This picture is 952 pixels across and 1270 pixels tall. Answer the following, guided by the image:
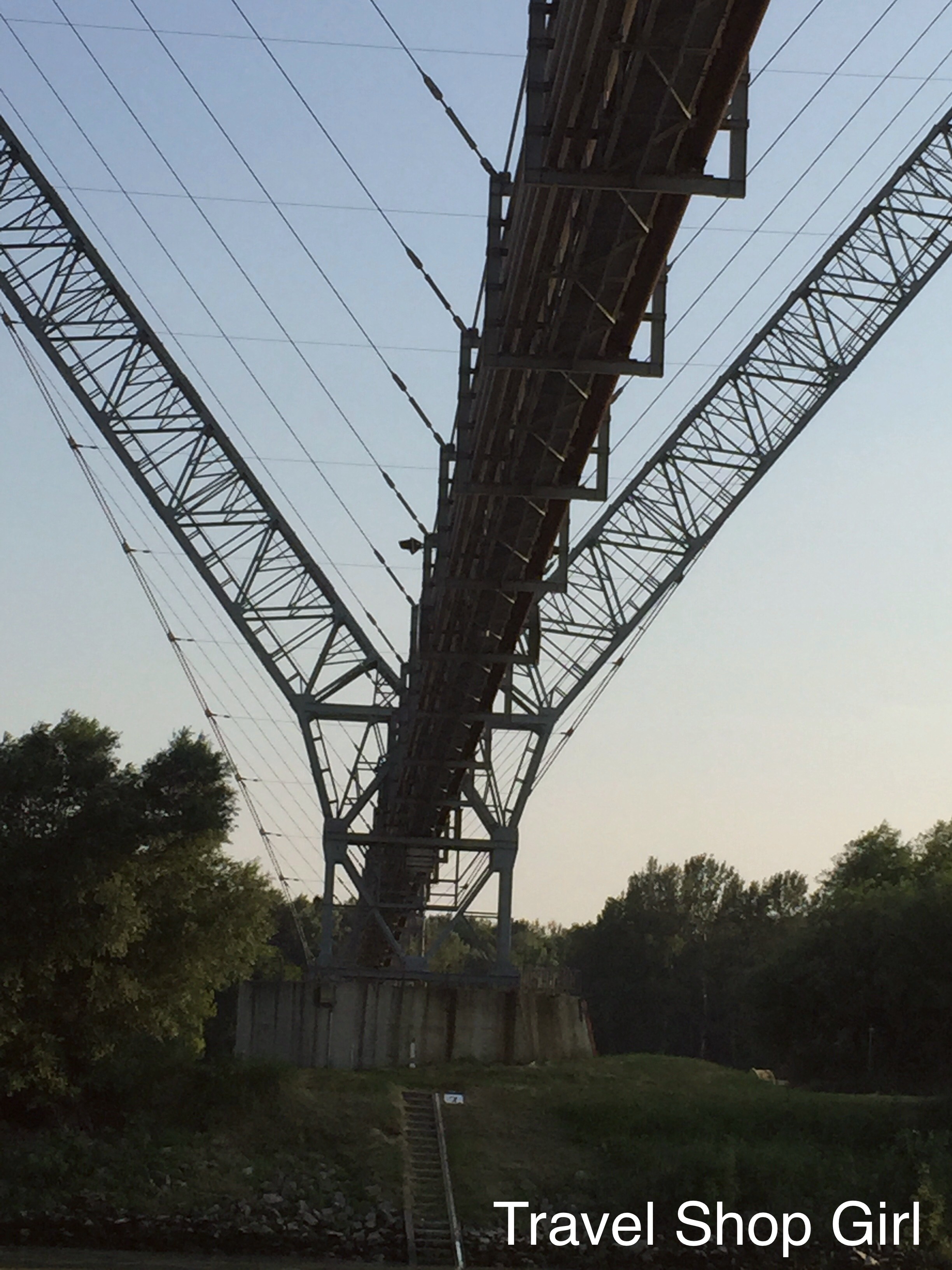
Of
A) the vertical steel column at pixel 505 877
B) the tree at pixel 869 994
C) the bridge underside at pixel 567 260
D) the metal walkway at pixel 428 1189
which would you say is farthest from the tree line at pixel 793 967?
the bridge underside at pixel 567 260

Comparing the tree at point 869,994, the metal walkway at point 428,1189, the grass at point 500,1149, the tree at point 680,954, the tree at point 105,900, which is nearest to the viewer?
the metal walkway at point 428,1189

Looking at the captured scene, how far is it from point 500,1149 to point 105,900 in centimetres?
1024

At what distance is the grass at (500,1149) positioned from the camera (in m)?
34.7

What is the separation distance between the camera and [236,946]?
1620 inches

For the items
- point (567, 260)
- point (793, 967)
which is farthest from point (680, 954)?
point (567, 260)

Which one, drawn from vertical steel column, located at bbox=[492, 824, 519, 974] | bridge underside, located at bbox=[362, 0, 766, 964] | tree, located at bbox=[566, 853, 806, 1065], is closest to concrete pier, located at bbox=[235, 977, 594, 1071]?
vertical steel column, located at bbox=[492, 824, 519, 974]

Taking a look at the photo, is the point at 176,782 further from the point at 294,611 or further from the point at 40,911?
the point at 294,611

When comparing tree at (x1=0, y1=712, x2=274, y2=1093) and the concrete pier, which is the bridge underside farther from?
the concrete pier

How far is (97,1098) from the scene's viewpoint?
124 ft

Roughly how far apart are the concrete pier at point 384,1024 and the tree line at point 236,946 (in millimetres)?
1589

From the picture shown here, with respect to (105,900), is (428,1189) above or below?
below

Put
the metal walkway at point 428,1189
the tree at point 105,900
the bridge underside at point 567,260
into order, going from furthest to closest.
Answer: the tree at point 105,900
the metal walkway at point 428,1189
the bridge underside at point 567,260

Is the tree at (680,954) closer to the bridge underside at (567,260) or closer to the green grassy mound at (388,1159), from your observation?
the green grassy mound at (388,1159)

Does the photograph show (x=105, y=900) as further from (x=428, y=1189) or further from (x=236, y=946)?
(x=428, y=1189)
